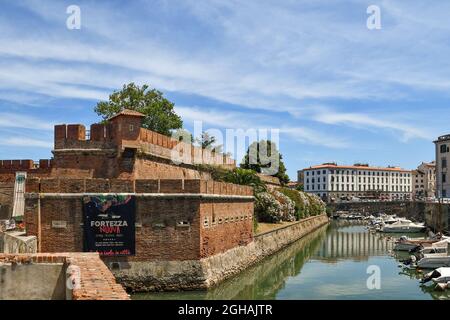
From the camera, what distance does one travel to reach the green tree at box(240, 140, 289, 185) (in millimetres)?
62094

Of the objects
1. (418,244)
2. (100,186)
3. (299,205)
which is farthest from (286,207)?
(100,186)

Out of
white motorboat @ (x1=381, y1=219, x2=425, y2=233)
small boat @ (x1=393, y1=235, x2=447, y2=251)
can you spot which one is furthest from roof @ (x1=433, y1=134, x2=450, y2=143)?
small boat @ (x1=393, y1=235, x2=447, y2=251)

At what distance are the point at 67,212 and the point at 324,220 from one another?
5786cm

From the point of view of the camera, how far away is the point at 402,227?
56625 mm

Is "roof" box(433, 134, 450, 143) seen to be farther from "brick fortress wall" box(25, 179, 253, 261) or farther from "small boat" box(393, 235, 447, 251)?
"brick fortress wall" box(25, 179, 253, 261)

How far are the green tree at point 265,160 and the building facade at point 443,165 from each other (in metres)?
20.4

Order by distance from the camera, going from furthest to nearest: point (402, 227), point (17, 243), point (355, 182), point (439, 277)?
point (355, 182), point (402, 227), point (439, 277), point (17, 243)

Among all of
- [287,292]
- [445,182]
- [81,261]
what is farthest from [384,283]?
[445,182]

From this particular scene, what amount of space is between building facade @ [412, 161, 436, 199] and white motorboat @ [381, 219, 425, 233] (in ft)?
221

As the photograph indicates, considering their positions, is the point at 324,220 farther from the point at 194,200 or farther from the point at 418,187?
the point at 418,187

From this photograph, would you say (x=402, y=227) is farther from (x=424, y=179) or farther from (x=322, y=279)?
(x=424, y=179)

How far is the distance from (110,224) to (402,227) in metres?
44.4
